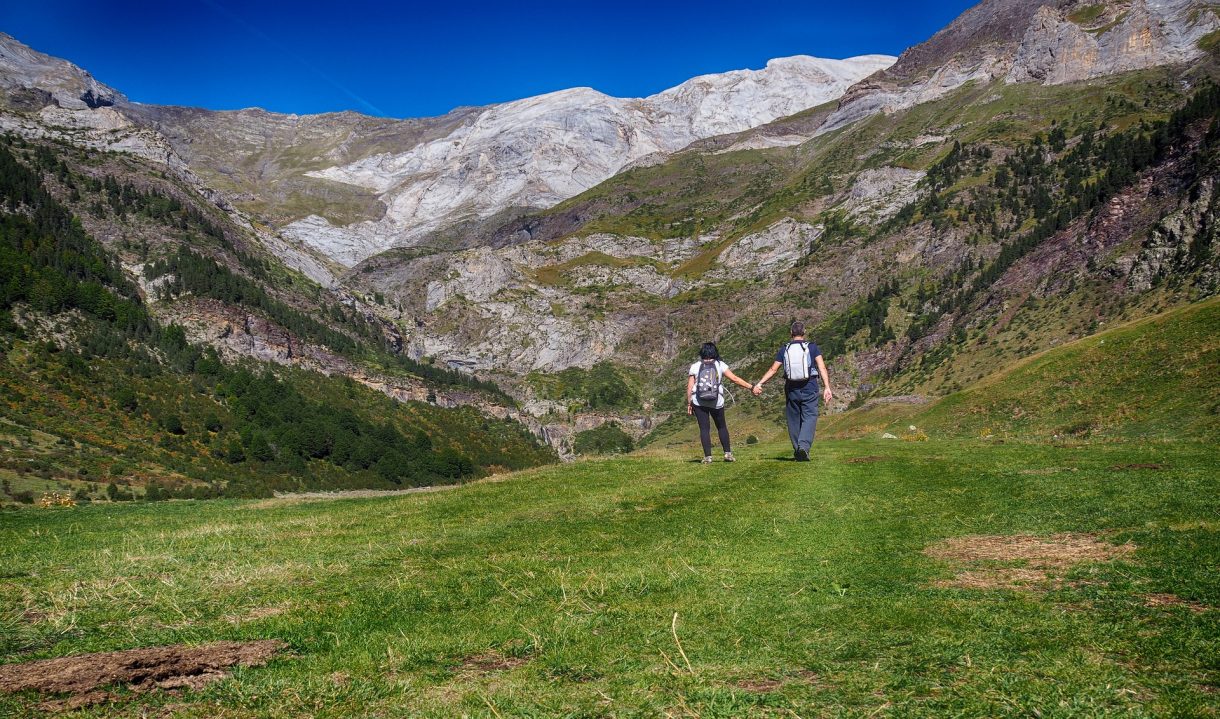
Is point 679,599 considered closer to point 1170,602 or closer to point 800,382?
point 1170,602

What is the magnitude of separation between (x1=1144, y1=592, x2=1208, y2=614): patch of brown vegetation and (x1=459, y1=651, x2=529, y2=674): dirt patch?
6.39 m

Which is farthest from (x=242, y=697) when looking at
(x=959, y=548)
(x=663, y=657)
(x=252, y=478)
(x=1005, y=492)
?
(x=252, y=478)

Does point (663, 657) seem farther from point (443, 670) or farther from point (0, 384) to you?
point (0, 384)

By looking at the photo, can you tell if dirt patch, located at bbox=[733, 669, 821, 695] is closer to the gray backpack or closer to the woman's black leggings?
the woman's black leggings

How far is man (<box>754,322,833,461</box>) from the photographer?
2273 cm

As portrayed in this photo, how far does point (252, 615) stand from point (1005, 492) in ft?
48.4

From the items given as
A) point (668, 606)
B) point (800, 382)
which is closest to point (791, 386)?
point (800, 382)

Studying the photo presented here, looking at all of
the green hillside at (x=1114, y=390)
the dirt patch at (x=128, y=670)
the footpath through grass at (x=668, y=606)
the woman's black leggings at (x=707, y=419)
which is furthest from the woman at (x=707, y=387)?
the green hillside at (x=1114, y=390)

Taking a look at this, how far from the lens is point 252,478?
5679 inches

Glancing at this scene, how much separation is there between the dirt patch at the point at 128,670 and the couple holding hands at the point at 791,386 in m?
17.4

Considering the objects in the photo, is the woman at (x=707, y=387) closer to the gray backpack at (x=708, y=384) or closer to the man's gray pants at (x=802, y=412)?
the gray backpack at (x=708, y=384)

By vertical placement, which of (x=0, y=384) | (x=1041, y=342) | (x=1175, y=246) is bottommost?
(x=1041, y=342)

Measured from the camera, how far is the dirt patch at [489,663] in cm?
662

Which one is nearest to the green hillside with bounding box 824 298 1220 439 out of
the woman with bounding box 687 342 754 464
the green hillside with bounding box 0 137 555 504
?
the woman with bounding box 687 342 754 464
